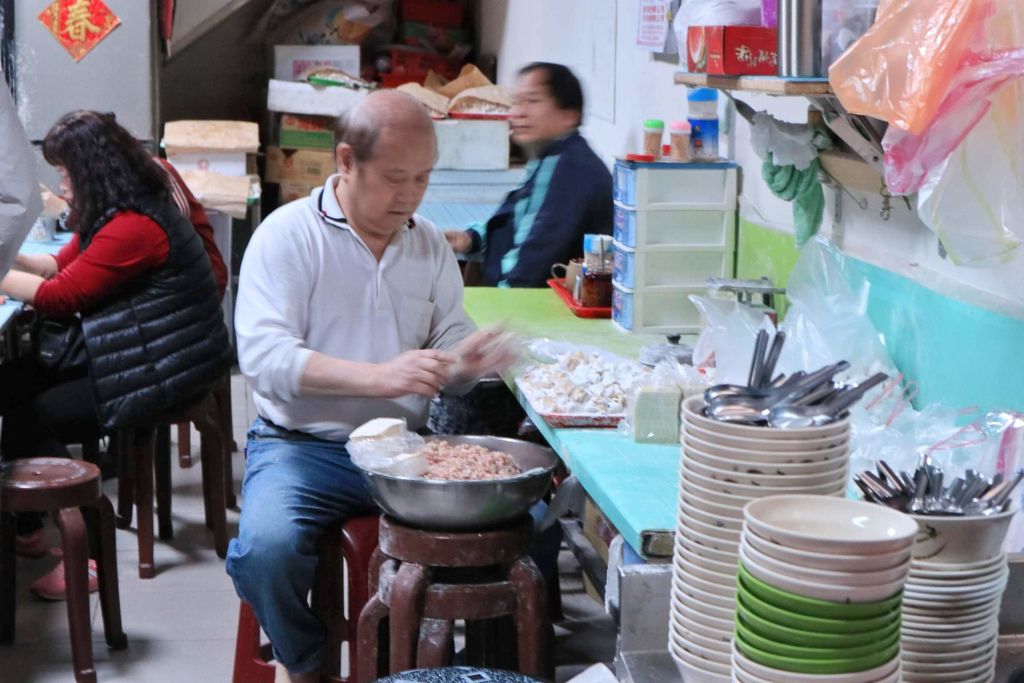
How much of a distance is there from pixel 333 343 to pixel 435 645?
84 cm

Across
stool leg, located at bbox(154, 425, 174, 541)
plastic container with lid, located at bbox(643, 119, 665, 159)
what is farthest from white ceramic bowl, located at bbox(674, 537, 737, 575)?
stool leg, located at bbox(154, 425, 174, 541)

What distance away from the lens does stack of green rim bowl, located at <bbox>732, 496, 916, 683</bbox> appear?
133cm

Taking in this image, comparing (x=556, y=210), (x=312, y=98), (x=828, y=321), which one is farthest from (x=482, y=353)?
(x=312, y=98)

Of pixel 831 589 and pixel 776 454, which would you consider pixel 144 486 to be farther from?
pixel 831 589

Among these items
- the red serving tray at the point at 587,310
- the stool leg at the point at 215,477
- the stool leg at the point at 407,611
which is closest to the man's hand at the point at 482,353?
the stool leg at the point at 407,611

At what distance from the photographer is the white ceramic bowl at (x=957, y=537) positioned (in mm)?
1522

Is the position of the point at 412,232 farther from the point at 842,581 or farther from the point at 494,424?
the point at 842,581

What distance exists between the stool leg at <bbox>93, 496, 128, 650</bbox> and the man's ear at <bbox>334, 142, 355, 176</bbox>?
130cm

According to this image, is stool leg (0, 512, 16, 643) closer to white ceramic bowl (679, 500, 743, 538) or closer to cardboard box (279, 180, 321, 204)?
white ceramic bowl (679, 500, 743, 538)

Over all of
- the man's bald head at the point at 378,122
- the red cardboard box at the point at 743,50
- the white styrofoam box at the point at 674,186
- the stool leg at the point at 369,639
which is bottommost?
the stool leg at the point at 369,639

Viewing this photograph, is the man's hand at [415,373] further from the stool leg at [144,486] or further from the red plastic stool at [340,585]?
the stool leg at [144,486]

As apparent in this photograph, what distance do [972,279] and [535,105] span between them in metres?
2.21

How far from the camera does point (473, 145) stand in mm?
7164

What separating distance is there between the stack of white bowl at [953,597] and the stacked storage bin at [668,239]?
2287mm
